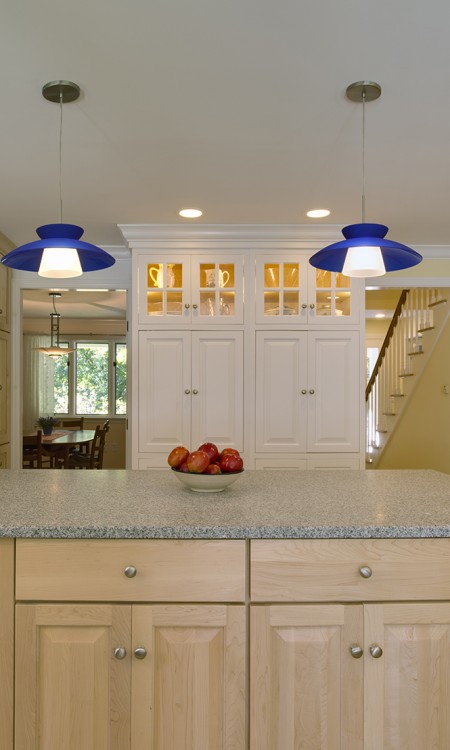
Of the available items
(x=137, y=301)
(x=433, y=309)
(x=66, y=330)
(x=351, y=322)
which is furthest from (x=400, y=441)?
(x=66, y=330)

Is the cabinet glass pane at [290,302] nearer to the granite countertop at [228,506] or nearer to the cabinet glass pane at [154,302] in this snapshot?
the cabinet glass pane at [154,302]

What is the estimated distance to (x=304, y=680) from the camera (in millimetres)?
1587

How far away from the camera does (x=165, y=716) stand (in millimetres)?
1580

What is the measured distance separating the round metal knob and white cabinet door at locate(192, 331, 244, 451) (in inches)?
98.0

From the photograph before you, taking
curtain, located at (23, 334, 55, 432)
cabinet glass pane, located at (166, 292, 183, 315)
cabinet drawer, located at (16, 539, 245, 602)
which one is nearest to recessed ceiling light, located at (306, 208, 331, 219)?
cabinet glass pane, located at (166, 292, 183, 315)

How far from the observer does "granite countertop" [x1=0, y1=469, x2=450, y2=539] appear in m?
1.58

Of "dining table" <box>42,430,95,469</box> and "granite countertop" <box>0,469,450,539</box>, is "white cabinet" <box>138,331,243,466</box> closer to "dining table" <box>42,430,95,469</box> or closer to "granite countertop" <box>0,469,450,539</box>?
"granite countertop" <box>0,469,450,539</box>

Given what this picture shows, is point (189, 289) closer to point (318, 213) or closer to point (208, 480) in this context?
point (318, 213)

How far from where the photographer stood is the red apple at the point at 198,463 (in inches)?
76.9

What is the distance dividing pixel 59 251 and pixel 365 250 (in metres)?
1.10

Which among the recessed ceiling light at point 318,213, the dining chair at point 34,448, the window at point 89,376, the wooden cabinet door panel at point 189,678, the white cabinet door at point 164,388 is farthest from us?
the window at point 89,376

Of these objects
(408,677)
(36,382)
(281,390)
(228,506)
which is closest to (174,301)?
(281,390)

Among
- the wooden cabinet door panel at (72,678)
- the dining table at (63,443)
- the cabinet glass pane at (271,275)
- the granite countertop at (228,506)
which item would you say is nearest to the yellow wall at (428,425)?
the cabinet glass pane at (271,275)

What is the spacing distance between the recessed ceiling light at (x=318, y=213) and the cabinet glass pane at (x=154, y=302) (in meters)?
1.19
